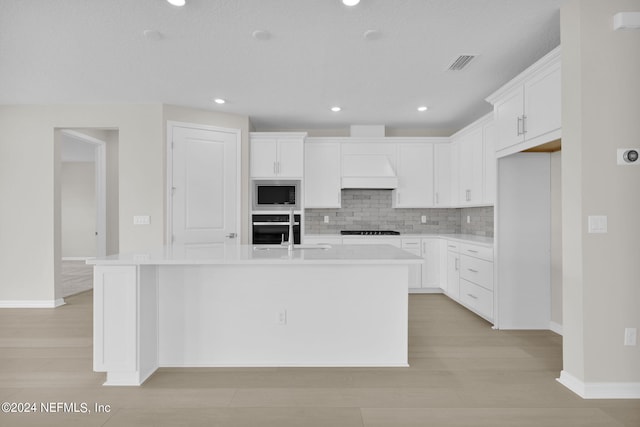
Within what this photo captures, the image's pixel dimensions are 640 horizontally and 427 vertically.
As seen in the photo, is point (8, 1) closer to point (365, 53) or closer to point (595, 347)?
point (365, 53)

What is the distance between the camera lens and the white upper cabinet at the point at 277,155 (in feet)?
16.6

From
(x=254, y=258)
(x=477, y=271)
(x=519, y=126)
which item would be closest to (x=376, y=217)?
(x=477, y=271)

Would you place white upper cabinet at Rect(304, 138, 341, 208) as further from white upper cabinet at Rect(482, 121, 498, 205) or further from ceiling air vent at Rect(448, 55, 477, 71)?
ceiling air vent at Rect(448, 55, 477, 71)

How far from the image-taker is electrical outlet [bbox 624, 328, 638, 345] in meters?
2.21

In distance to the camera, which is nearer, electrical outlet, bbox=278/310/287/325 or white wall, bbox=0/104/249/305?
electrical outlet, bbox=278/310/287/325

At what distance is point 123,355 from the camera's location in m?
2.38

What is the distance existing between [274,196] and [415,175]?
2.18m

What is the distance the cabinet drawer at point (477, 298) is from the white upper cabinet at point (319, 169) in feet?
6.89

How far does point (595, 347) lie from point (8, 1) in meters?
4.42

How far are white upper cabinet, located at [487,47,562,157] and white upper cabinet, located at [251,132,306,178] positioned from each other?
2.59 meters

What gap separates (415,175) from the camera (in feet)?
17.7

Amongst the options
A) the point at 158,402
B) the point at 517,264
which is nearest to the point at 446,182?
the point at 517,264

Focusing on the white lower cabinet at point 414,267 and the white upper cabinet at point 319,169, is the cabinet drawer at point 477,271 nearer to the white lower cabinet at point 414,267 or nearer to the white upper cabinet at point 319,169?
the white lower cabinet at point 414,267

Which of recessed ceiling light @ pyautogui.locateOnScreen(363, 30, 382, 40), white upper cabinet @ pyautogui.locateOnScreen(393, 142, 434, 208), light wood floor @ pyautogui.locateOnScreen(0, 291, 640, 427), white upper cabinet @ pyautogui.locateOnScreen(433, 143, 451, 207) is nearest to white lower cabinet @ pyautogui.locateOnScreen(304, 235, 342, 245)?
white upper cabinet @ pyautogui.locateOnScreen(393, 142, 434, 208)
